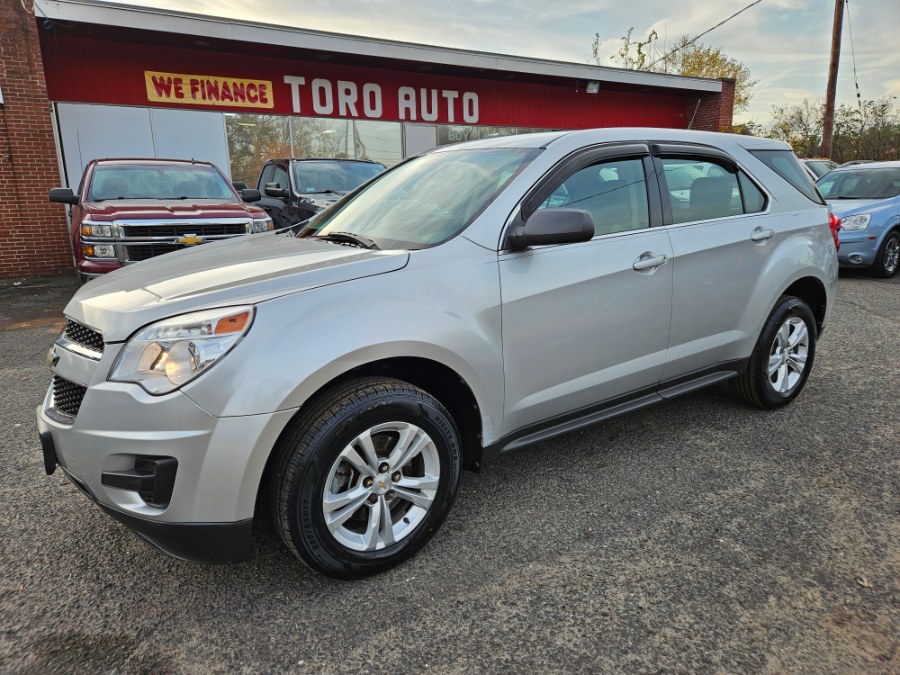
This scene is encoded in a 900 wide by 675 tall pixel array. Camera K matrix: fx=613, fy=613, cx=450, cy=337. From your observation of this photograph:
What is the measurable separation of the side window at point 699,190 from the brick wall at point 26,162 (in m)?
10.5

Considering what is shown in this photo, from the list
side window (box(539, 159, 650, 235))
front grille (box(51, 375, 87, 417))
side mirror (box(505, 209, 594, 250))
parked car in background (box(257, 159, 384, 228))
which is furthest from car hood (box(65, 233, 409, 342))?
parked car in background (box(257, 159, 384, 228))

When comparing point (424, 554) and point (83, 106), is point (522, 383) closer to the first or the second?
point (424, 554)

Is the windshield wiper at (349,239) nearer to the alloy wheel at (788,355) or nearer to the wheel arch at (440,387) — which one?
the wheel arch at (440,387)

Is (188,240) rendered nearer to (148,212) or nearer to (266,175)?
(148,212)

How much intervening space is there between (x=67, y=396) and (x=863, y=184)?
11760mm

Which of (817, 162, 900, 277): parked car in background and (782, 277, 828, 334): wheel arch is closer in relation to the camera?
(782, 277, 828, 334): wheel arch

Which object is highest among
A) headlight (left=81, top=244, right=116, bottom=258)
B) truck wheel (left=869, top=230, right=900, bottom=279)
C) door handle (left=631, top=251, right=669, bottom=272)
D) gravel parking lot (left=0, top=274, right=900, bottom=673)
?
door handle (left=631, top=251, right=669, bottom=272)

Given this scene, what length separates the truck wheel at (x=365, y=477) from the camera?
84.4 inches

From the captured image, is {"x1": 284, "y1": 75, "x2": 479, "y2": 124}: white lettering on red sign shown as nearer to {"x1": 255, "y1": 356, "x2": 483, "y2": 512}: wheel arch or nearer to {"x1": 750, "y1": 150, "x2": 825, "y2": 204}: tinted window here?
{"x1": 750, "y1": 150, "x2": 825, "y2": 204}: tinted window

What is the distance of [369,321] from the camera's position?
7.40 ft

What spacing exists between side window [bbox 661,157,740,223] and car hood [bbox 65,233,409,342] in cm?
168

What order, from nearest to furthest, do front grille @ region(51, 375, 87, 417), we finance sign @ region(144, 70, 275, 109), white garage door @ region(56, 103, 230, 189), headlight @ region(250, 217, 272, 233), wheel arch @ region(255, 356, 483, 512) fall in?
front grille @ region(51, 375, 87, 417) < wheel arch @ region(255, 356, 483, 512) < headlight @ region(250, 217, 272, 233) < white garage door @ region(56, 103, 230, 189) < we finance sign @ region(144, 70, 275, 109)

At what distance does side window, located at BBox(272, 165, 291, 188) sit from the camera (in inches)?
387

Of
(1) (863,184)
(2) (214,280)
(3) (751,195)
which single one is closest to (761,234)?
(3) (751,195)
